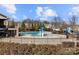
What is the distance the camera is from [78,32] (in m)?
13.6

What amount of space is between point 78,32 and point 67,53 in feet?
0.86

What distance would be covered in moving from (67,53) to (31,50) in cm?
40

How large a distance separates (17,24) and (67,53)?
64 centimetres

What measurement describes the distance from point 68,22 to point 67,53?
34 centimetres

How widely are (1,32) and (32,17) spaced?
1.25 feet

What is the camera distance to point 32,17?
44.4 ft

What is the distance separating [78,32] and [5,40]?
0.81 metres

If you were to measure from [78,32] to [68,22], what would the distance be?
0.16 metres

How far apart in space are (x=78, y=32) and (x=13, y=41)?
73 cm

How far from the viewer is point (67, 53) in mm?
13547

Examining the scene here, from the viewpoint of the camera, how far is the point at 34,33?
44.4 feet

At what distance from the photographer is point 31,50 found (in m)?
13.5

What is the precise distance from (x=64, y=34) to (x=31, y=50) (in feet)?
1.33
